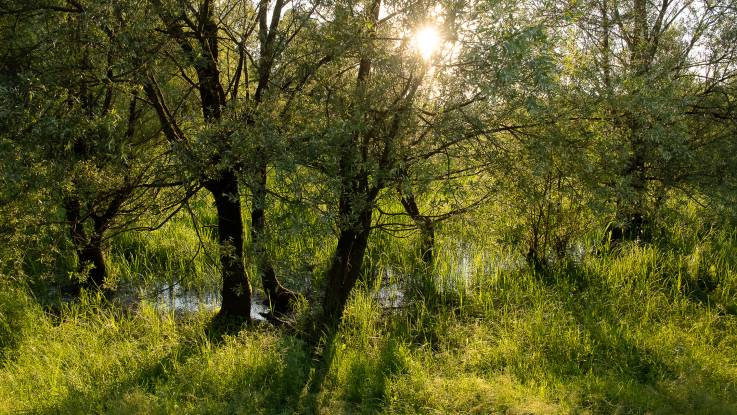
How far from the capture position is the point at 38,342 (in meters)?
6.50

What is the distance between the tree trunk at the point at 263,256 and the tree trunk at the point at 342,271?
634 mm

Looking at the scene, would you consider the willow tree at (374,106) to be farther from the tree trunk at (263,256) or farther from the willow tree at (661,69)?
the willow tree at (661,69)

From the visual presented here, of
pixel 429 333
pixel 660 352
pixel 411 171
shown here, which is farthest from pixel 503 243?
pixel 411 171

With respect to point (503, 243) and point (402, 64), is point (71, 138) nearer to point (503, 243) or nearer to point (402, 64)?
point (402, 64)

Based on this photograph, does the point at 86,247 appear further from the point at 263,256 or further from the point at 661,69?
the point at 661,69

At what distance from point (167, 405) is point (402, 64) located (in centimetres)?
340

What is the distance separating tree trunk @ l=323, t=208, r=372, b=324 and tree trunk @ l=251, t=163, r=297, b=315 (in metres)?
0.63

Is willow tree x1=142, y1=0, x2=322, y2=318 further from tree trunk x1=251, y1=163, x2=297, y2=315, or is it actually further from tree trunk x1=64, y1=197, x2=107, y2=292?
tree trunk x1=64, y1=197, x2=107, y2=292

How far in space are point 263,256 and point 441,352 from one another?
2.10 metres

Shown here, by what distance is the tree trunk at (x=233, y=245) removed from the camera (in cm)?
636

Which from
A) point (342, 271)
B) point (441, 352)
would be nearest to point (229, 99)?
point (342, 271)

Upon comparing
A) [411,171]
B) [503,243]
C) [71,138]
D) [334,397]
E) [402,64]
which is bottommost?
[334,397]

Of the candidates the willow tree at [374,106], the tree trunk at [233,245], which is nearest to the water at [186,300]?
the tree trunk at [233,245]

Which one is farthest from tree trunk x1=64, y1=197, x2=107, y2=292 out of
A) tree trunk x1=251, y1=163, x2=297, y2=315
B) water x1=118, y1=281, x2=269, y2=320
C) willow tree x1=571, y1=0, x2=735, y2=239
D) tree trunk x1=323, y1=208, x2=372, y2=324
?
willow tree x1=571, y1=0, x2=735, y2=239
